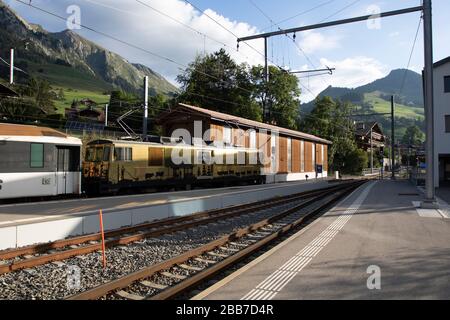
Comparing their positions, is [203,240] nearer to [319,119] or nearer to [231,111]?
[231,111]

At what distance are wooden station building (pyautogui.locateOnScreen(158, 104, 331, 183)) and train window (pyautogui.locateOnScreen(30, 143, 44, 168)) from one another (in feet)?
49.5

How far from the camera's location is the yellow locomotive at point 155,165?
18.2 meters

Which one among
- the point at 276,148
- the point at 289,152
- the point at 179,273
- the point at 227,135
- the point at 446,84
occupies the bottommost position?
the point at 179,273

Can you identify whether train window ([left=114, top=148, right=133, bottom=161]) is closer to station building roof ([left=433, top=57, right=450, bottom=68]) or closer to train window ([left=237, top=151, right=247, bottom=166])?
train window ([left=237, top=151, right=247, bottom=166])

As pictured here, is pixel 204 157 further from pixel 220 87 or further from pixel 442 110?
pixel 220 87

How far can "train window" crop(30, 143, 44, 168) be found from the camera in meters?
14.4

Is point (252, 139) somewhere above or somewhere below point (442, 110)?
below

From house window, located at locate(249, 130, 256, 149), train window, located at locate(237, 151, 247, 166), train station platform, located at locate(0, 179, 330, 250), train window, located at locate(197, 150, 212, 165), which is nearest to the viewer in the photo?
train station platform, located at locate(0, 179, 330, 250)

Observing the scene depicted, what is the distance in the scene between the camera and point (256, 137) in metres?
35.8

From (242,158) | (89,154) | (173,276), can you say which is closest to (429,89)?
(173,276)

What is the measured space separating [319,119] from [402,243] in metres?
64.6

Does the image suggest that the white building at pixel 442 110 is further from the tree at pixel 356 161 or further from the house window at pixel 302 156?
the tree at pixel 356 161

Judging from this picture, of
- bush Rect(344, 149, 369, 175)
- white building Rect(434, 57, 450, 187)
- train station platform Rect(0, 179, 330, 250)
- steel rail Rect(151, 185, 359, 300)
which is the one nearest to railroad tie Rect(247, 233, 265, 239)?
steel rail Rect(151, 185, 359, 300)

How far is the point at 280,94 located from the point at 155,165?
42.6 meters
